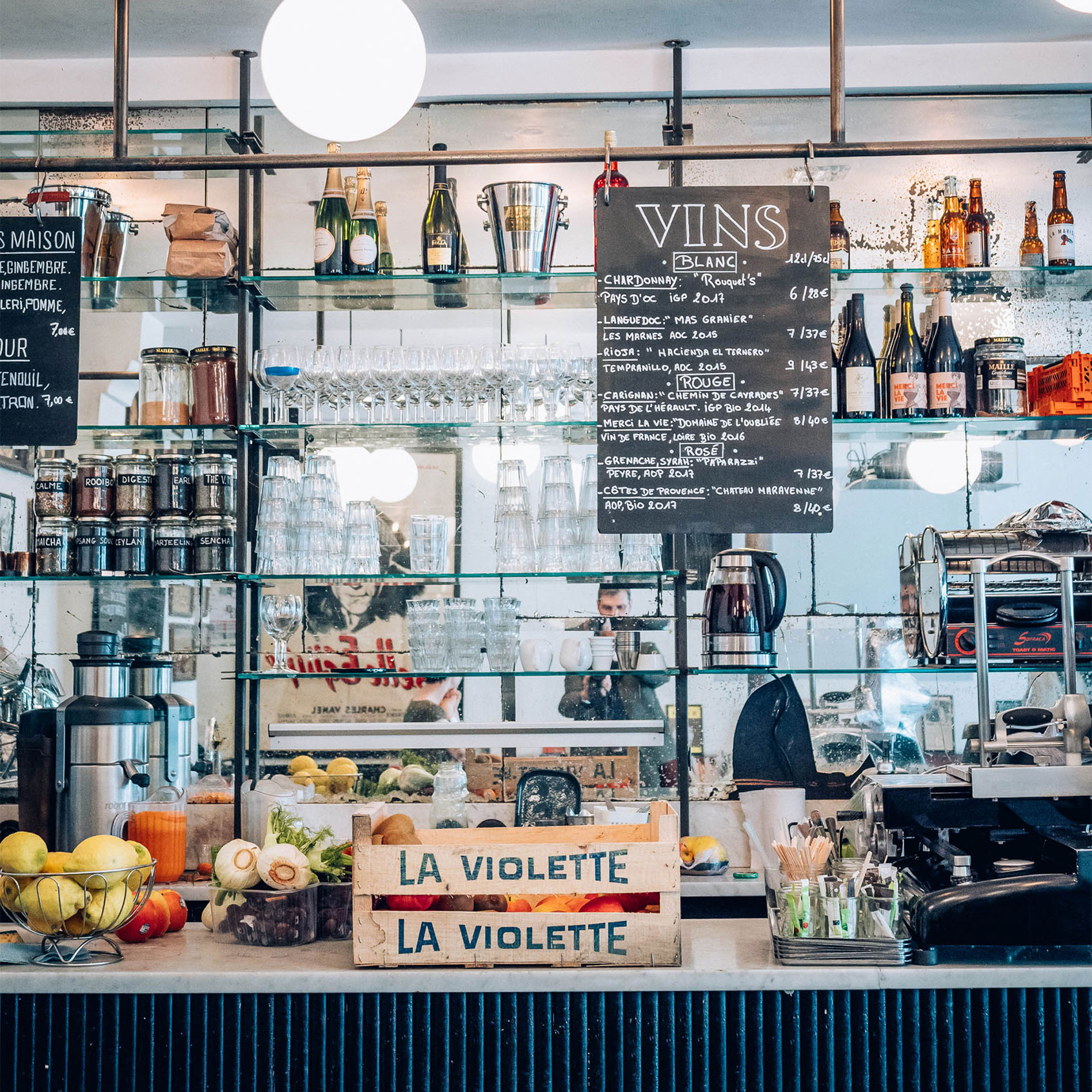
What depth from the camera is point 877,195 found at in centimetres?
379

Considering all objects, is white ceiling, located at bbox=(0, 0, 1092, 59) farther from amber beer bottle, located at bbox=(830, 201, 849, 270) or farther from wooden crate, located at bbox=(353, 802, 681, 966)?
wooden crate, located at bbox=(353, 802, 681, 966)

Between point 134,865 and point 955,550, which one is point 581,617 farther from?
point 134,865

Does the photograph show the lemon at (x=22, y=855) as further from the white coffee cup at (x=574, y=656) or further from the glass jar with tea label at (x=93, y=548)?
the white coffee cup at (x=574, y=656)

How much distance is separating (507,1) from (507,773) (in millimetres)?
2275

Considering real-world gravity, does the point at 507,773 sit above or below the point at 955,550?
below

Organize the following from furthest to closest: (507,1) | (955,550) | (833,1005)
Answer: (507,1) → (955,550) → (833,1005)

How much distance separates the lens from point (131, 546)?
329cm

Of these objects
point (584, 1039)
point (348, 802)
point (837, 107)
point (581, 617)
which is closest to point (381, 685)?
point (348, 802)

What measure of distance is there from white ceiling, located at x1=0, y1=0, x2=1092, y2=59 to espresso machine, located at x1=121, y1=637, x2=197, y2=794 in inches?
72.6

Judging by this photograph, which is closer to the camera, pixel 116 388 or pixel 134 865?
pixel 134 865

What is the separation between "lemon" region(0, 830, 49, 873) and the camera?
186 cm

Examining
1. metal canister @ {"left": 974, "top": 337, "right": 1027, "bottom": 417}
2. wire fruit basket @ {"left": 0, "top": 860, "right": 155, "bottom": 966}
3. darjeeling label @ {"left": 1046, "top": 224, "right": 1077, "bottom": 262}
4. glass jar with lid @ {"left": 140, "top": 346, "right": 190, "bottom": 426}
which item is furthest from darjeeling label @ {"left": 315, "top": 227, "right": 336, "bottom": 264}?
darjeeling label @ {"left": 1046, "top": 224, "right": 1077, "bottom": 262}

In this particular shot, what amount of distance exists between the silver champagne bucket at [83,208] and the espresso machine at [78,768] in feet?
4.57

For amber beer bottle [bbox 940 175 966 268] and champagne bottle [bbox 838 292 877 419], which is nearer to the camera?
champagne bottle [bbox 838 292 877 419]
